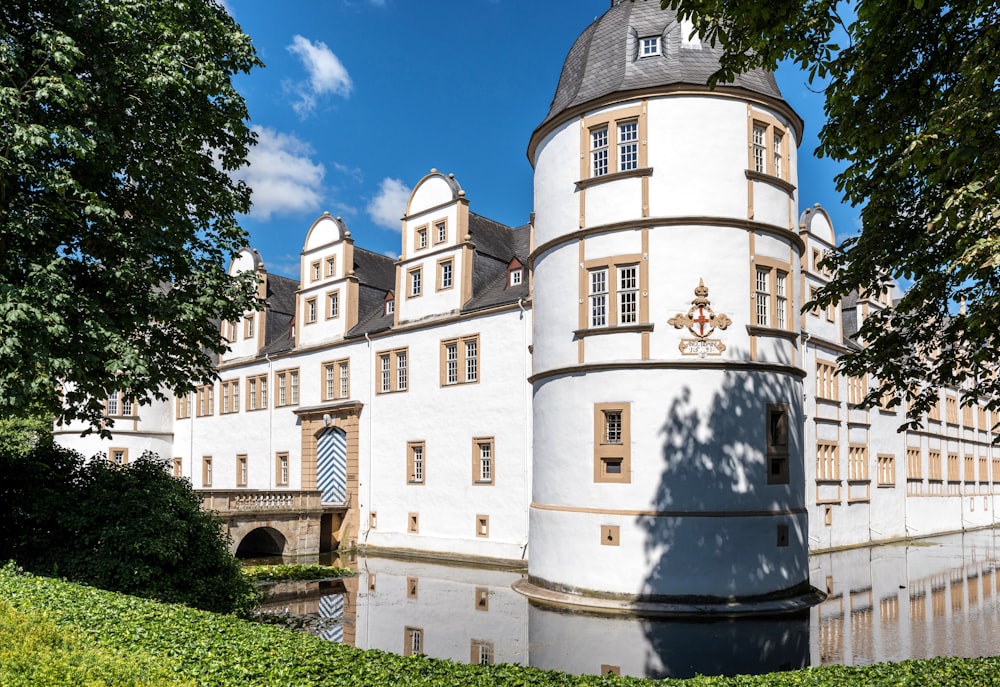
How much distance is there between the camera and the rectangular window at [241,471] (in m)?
40.6

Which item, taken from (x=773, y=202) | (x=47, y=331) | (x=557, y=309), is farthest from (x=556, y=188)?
(x=47, y=331)

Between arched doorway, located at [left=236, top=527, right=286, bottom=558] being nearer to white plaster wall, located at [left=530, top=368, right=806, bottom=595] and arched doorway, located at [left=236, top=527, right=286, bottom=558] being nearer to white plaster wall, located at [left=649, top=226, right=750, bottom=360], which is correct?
white plaster wall, located at [left=530, top=368, right=806, bottom=595]

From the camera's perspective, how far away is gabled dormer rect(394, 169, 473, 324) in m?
29.8

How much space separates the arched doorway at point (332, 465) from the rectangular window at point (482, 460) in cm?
782

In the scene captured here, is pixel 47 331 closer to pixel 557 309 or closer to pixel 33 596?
pixel 33 596

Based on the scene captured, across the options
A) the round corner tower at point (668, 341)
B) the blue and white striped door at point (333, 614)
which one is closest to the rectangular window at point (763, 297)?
the round corner tower at point (668, 341)

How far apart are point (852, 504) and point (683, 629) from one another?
1971cm

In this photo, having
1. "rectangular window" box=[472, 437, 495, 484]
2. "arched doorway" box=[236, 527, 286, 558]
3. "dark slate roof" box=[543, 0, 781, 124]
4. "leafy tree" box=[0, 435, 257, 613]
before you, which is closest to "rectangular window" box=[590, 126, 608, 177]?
"dark slate roof" box=[543, 0, 781, 124]

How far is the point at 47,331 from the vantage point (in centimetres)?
1123

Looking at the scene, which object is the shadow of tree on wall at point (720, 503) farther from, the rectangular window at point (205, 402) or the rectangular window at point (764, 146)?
the rectangular window at point (205, 402)

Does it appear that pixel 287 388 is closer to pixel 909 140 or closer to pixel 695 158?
pixel 695 158

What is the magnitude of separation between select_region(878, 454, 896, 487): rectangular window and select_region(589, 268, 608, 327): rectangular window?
859 inches

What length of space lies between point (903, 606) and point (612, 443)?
7522 mm

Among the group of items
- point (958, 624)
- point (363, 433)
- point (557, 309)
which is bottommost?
point (958, 624)
